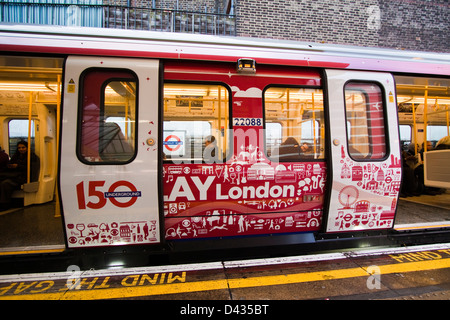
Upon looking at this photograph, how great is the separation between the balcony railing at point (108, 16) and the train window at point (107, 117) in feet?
19.9

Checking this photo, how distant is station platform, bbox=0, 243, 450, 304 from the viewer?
233 centimetres

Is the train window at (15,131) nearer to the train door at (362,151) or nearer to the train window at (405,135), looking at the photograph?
the train door at (362,151)

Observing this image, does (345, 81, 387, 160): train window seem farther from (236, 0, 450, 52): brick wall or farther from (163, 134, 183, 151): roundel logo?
(236, 0, 450, 52): brick wall

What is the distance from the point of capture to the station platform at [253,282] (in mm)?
2328

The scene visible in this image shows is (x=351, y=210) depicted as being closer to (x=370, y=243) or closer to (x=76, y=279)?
(x=370, y=243)

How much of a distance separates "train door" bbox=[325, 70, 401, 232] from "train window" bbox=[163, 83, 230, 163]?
140 cm

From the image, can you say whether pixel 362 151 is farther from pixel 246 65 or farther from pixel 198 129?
pixel 198 129

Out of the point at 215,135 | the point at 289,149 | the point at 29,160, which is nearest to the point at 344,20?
the point at 289,149

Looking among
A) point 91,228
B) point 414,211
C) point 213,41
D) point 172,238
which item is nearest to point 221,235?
point 172,238

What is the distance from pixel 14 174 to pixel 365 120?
24.4 feet

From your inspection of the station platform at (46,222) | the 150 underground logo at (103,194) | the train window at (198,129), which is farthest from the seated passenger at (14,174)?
the train window at (198,129)

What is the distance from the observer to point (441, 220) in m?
4.21

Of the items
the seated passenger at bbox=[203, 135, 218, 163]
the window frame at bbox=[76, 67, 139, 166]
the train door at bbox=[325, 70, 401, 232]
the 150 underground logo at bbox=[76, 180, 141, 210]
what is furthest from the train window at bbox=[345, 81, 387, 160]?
the 150 underground logo at bbox=[76, 180, 141, 210]

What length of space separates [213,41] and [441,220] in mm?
4928
